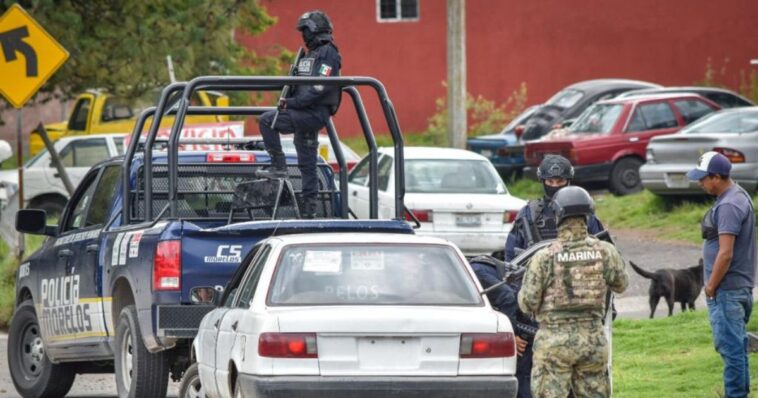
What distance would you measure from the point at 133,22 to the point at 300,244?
15.2 metres

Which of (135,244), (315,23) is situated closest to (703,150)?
(315,23)

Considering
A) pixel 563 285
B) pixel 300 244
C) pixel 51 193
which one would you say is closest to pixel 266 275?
pixel 300 244

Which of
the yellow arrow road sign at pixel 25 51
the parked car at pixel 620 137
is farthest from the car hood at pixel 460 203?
the parked car at pixel 620 137

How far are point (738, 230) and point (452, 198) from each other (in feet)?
32.4

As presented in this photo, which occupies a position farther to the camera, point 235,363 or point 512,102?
point 512,102

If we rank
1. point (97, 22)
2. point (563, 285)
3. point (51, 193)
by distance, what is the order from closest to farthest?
point (563, 285) → point (97, 22) → point (51, 193)

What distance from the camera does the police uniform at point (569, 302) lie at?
8391 millimetres

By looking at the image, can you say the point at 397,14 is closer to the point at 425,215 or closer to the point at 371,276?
the point at 425,215

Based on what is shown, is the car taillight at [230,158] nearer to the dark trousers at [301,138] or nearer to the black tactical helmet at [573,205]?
the dark trousers at [301,138]

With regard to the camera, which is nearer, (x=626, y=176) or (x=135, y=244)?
(x=135, y=244)

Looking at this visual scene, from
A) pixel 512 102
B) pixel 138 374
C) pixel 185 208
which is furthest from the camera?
pixel 512 102

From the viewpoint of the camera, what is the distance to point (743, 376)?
1038 cm

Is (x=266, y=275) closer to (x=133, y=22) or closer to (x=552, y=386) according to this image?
(x=552, y=386)

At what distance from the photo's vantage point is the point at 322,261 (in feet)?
28.8
